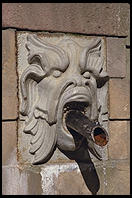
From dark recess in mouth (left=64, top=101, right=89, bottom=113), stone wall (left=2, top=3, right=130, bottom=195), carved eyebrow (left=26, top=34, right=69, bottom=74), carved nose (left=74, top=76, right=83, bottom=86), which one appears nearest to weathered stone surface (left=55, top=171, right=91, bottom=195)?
stone wall (left=2, top=3, right=130, bottom=195)

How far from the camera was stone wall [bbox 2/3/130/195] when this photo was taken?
2.96 meters

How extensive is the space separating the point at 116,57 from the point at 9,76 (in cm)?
74

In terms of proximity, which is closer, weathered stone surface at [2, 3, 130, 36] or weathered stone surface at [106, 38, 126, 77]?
weathered stone surface at [2, 3, 130, 36]

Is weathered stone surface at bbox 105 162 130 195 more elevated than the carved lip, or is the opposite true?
the carved lip

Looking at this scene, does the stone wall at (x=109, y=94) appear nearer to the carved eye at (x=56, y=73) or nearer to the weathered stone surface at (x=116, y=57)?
the weathered stone surface at (x=116, y=57)

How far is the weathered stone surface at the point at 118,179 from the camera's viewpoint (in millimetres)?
3244

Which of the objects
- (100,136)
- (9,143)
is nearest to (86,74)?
(100,136)

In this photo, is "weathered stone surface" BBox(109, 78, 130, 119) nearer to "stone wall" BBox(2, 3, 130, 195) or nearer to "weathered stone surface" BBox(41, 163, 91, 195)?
"stone wall" BBox(2, 3, 130, 195)

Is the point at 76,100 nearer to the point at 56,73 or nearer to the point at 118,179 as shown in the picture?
the point at 56,73

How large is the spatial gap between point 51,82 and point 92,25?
0.47 m

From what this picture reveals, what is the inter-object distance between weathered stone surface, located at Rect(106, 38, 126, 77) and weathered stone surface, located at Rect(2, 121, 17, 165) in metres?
0.73

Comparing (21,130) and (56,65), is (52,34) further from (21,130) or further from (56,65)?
(21,130)

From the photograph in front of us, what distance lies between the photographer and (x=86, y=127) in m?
2.84

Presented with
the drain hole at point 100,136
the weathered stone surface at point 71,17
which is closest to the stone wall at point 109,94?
the weathered stone surface at point 71,17
